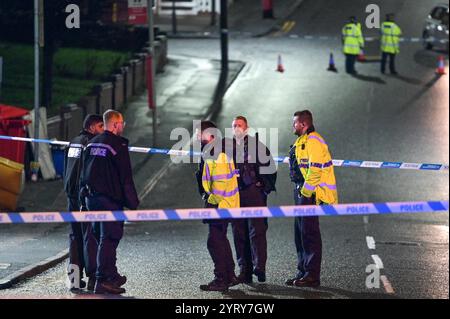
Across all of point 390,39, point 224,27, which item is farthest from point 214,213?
point 390,39

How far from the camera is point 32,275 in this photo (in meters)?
14.8

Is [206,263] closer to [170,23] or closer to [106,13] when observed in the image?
[106,13]

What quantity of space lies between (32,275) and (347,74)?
68.2ft

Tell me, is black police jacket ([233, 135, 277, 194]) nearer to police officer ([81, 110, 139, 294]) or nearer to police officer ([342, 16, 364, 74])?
police officer ([81, 110, 139, 294])

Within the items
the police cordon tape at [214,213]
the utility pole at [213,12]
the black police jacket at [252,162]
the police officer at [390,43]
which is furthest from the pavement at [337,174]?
the utility pole at [213,12]

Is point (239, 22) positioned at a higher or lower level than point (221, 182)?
lower

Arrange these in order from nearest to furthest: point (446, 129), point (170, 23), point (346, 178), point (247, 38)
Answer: point (346, 178) → point (446, 129) → point (247, 38) → point (170, 23)

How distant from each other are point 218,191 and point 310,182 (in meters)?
0.99

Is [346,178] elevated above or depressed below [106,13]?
below

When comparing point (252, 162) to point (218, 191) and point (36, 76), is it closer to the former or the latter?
point (218, 191)

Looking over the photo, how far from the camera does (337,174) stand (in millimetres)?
25266
